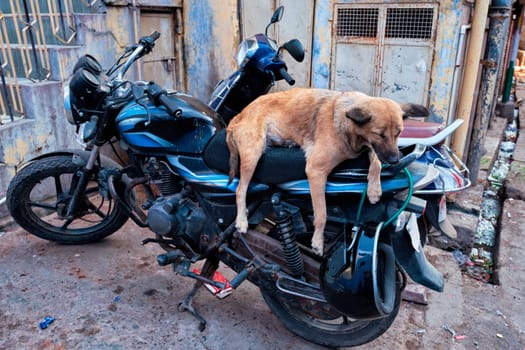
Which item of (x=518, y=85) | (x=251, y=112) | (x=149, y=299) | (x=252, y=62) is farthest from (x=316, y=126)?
(x=518, y=85)

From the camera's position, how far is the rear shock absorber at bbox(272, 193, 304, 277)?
2.42 meters

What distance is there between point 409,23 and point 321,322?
3347mm

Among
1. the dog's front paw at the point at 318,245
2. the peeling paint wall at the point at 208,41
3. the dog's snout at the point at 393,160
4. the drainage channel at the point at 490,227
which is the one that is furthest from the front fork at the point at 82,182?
the drainage channel at the point at 490,227

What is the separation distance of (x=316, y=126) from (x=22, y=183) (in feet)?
7.53

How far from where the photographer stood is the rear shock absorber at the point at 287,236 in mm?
2422

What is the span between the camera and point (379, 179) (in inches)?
85.6

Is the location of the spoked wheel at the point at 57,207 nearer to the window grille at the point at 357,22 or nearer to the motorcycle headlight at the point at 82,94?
the motorcycle headlight at the point at 82,94

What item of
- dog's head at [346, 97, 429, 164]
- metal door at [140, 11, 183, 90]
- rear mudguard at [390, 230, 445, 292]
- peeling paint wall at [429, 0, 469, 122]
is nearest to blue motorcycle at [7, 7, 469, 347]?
rear mudguard at [390, 230, 445, 292]

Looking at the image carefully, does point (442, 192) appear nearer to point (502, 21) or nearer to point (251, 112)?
point (251, 112)

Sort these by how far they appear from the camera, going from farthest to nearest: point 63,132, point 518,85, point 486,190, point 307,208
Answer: point 518,85
point 486,190
point 63,132
point 307,208

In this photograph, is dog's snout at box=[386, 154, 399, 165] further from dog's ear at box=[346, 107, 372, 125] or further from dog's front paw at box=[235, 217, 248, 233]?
dog's front paw at box=[235, 217, 248, 233]

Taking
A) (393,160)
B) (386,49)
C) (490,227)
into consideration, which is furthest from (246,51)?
(490,227)

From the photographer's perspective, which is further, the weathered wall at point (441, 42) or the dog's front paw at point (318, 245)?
the weathered wall at point (441, 42)

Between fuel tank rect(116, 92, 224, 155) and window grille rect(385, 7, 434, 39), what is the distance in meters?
2.94
